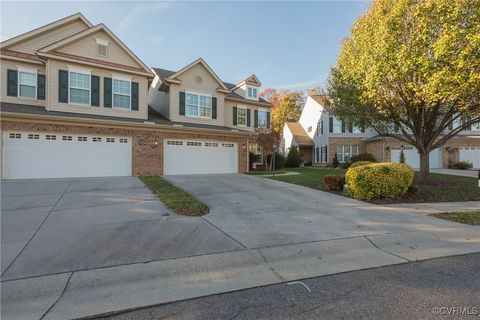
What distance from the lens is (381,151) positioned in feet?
84.0

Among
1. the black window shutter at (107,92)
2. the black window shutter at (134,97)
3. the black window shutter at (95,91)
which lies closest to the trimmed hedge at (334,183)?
the black window shutter at (134,97)

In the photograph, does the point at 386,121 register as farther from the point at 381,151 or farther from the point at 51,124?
the point at 51,124

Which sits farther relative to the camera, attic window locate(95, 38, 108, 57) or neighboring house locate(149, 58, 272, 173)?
neighboring house locate(149, 58, 272, 173)

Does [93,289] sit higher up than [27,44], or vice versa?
[27,44]

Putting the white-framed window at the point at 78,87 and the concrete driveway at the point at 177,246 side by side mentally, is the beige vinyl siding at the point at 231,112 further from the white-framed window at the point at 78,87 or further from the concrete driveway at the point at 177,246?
the concrete driveway at the point at 177,246

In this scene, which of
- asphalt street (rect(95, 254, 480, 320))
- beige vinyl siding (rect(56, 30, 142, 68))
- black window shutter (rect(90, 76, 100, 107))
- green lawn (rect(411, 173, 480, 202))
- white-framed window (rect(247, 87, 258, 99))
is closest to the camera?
asphalt street (rect(95, 254, 480, 320))

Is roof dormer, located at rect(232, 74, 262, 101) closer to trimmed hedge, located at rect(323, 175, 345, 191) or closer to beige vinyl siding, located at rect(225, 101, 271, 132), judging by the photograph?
beige vinyl siding, located at rect(225, 101, 271, 132)

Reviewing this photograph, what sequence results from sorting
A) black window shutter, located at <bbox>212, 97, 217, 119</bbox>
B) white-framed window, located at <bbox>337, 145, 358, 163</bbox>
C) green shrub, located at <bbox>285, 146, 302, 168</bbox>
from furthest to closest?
green shrub, located at <bbox>285, 146, 302, 168</bbox>
white-framed window, located at <bbox>337, 145, 358, 163</bbox>
black window shutter, located at <bbox>212, 97, 217, 119</bbox>

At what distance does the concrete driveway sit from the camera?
11.3 ft

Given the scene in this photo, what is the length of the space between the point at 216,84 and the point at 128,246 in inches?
640

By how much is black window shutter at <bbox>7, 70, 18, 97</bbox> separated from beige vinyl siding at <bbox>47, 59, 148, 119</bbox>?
5.84ft

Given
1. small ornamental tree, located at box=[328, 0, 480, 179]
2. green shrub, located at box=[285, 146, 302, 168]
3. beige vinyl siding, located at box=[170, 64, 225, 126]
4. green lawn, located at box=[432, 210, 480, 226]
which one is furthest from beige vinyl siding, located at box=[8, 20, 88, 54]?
green shrub, located at box=[285, 146, 302, 168]

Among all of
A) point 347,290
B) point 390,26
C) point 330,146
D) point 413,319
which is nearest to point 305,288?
point 347,290

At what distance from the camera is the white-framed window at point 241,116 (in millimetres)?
21953
